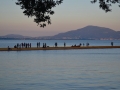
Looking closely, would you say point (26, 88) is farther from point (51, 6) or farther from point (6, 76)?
point (51, 6)

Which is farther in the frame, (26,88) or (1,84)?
(1,84)

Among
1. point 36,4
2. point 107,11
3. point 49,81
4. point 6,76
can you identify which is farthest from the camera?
point 6,76

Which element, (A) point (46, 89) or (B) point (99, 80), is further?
(B) point (99, 80)

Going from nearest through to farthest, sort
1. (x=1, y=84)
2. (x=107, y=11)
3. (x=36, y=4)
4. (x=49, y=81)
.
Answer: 1. (x=36, y=4)
2. (x=107, y=11)
3. (x=1, y=84)
4. (x=49, y=81)

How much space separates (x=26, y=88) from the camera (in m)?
21.2

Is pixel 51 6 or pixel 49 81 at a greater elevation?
pixel 51 6

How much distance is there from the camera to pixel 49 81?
24344mm

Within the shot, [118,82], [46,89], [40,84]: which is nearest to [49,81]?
[40,84]

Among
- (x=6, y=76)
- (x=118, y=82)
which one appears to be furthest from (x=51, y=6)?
(x=6, y=76)

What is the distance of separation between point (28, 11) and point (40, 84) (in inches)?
459

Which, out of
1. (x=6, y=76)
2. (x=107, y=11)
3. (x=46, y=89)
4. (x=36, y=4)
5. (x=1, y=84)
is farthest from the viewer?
(x=6, y=76)

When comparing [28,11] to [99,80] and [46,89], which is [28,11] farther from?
[99,80]

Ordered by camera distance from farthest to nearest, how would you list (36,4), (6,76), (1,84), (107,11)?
1. (6,76)
2. (1,84)
3. (107,11)
4. (36,4)

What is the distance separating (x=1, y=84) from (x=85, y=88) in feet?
19.9
